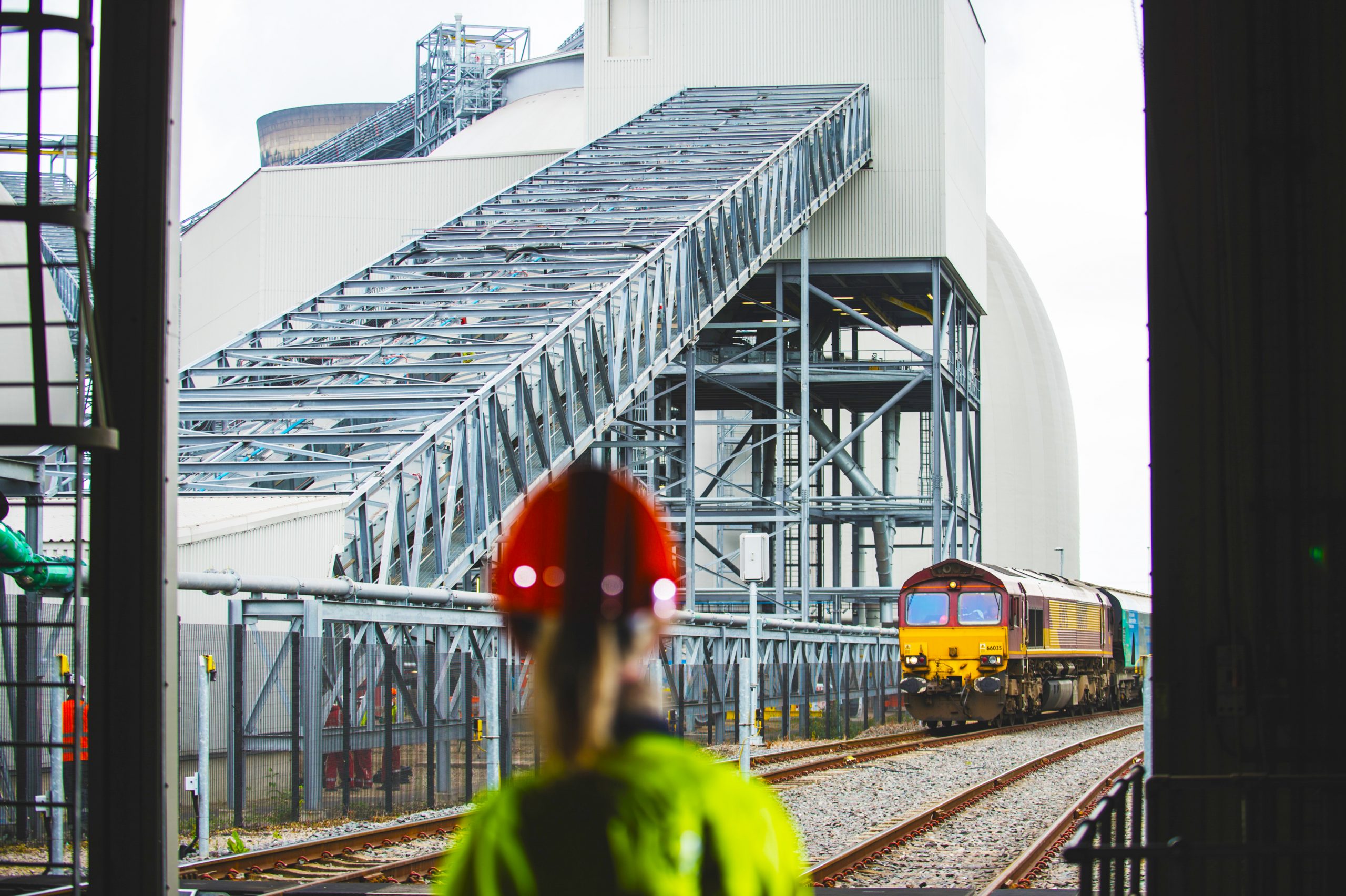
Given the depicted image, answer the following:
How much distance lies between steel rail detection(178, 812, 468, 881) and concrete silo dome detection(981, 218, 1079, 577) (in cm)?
6709

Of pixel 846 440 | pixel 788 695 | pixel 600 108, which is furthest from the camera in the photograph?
pixel 600 108

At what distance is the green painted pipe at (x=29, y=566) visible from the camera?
1244 centimetres

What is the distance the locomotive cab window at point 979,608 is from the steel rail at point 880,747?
211 cm

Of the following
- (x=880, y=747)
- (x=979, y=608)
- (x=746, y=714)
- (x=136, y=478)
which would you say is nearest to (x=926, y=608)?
(x=979, y=608)

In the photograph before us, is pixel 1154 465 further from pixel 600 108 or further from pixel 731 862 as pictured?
pixel 600 108

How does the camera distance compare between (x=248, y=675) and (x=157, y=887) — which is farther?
(x=248, y=675)

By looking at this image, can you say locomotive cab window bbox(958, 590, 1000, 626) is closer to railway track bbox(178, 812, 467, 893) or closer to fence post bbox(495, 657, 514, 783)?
fence post bbox(495, 657, 514, 783)

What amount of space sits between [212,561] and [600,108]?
2546 centimetres

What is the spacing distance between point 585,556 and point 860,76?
37.3 metres

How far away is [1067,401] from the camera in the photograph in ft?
287

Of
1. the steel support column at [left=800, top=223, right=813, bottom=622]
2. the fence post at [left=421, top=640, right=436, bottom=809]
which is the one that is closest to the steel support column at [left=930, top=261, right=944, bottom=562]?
the steel support column at [left=800, top=223, right=813, bottom=622]

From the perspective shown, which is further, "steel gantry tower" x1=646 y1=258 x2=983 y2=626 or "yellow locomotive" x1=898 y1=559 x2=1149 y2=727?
"steel gantry tower" x1=646 y1=258 x2=983 y2=626

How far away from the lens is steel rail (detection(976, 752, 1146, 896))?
38.1 feet

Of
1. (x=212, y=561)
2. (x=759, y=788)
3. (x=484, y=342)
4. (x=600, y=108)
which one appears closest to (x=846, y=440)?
(x=600, y=108)
